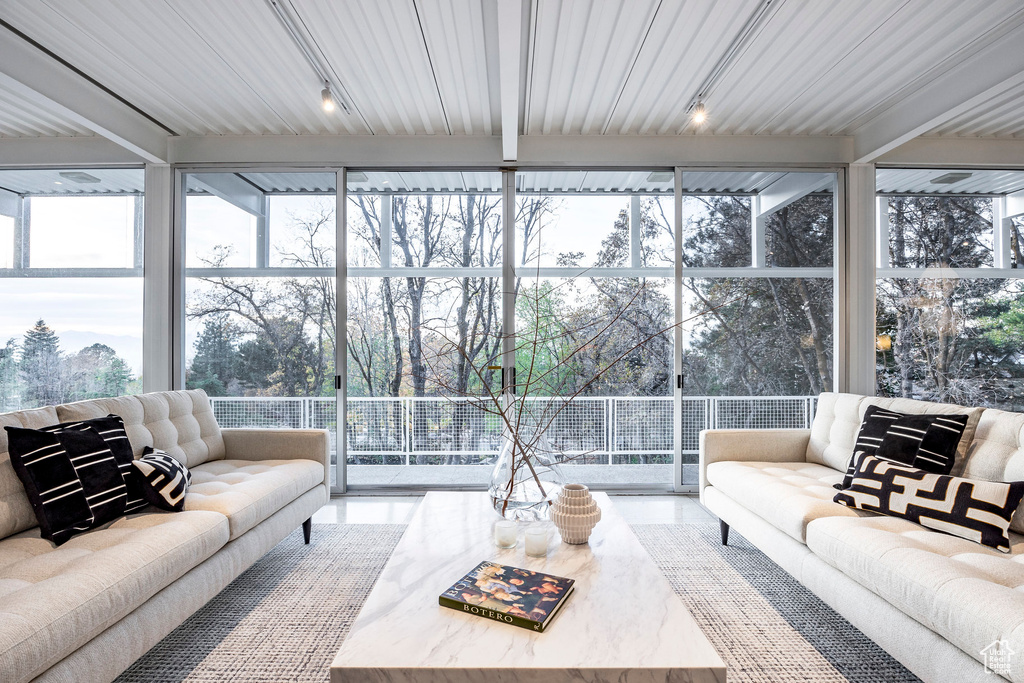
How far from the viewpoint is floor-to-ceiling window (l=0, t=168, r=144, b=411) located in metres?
3.84

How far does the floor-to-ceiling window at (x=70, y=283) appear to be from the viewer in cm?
384

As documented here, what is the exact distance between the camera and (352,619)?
2078mm

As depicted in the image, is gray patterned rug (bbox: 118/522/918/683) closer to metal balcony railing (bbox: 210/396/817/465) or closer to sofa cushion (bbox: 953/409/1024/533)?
sofa cushion (bbox: 953/409/1024/533)

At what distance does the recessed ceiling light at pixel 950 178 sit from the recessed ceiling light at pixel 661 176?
189cm

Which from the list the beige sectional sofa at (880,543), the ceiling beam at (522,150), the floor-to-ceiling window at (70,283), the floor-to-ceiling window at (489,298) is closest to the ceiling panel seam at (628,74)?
the ceiling beam at (522,150)

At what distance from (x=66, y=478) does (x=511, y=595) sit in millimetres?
1670

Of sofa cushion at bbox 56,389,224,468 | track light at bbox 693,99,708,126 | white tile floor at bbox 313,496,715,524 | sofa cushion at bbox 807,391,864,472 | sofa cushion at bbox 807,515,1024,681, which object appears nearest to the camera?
sofa cushion at bbox 807,515,1024,681

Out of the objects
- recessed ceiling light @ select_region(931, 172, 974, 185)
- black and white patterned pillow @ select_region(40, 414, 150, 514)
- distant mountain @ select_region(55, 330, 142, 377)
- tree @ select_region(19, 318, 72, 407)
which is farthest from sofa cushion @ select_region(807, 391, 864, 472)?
tree @ select_region(19, 318, 72, 407)

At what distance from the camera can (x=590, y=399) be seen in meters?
4.02

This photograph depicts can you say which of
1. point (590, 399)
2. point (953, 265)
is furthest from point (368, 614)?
point (953, 265)

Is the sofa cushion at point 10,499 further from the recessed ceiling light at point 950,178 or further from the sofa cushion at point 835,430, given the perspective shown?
the recessed ceiling light at point 950,178

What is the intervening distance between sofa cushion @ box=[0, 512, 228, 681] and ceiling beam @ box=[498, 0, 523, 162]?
2339mm

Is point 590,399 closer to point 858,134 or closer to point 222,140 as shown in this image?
point 858,134

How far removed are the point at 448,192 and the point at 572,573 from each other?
3091 millimetres
